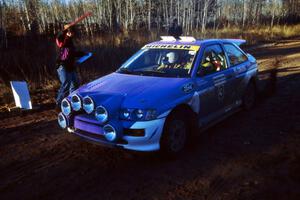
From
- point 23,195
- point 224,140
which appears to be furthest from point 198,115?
point 23,195

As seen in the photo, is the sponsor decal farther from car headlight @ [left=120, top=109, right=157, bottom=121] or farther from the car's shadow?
car headlight @ [left=120, top=109, right=157, bottom=121]

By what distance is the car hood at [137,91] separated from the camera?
396 centimetres

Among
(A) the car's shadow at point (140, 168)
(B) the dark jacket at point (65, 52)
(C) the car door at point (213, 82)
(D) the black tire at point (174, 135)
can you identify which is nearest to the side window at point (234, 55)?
(C) the car door at point (213, 82)

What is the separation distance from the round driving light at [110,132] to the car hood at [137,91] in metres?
0.33

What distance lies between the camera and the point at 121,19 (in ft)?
71.8

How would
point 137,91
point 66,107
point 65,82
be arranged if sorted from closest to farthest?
point 137,91 → point 66,107 → point 65,82

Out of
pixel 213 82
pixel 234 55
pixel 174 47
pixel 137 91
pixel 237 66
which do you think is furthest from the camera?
pixel 234 55

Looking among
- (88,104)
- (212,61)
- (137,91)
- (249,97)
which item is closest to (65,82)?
(88,104)

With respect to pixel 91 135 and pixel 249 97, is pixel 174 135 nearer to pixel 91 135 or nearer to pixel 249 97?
pixel 91 135

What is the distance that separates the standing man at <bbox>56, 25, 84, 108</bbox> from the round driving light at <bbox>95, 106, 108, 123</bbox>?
10.7 feet

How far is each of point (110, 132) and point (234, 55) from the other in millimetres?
3341

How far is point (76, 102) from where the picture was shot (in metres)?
4.20

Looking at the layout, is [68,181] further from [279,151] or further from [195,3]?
[195,3]

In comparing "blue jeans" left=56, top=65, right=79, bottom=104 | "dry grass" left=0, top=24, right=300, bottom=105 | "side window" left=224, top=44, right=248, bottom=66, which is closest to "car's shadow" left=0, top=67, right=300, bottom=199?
"side window" left=224, top=44, right=248, bottom=66
